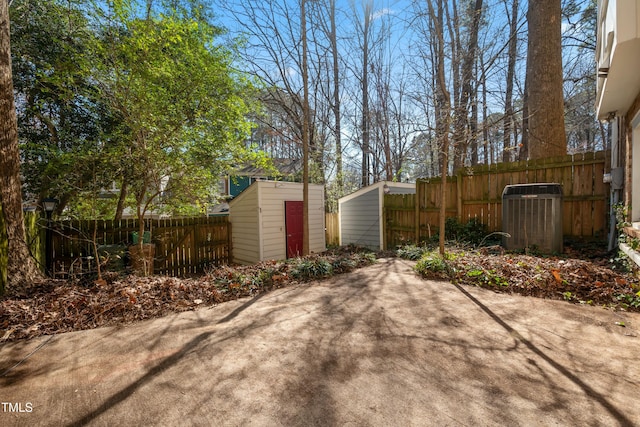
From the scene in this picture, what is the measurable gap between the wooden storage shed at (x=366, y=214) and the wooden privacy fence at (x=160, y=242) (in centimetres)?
376

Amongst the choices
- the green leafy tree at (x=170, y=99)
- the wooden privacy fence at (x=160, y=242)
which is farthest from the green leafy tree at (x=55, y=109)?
the wooden privacy fence at (x=160, y=242)

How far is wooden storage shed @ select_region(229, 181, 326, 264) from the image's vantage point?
798 centimetres

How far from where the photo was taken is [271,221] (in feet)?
26.8

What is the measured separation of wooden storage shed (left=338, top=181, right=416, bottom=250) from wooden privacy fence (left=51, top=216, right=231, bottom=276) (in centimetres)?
376

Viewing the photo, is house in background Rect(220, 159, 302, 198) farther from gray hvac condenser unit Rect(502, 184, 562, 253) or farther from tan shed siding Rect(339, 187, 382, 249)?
gray hvac condenser unit Rect(502, 184, 562, 253)

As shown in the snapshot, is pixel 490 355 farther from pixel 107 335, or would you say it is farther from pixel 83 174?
pixel 83 174

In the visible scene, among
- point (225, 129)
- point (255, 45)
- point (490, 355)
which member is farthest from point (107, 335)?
point (255, 45)

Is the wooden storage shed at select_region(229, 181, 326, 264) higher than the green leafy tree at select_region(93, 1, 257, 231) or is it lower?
lower

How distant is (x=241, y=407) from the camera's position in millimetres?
1553

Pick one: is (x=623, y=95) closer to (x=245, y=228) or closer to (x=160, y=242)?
(x=245, y=228)

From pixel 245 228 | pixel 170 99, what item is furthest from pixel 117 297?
pixel 245 228

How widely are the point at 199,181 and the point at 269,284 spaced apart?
3.53 meters

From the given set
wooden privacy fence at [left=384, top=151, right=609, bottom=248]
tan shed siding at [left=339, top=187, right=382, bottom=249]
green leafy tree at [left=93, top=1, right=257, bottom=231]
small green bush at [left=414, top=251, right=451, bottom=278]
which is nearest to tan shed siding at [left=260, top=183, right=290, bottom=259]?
green leafy tree at [left=93, top=1, right=257, bottom=231]

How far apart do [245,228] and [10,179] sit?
5.22 meters
